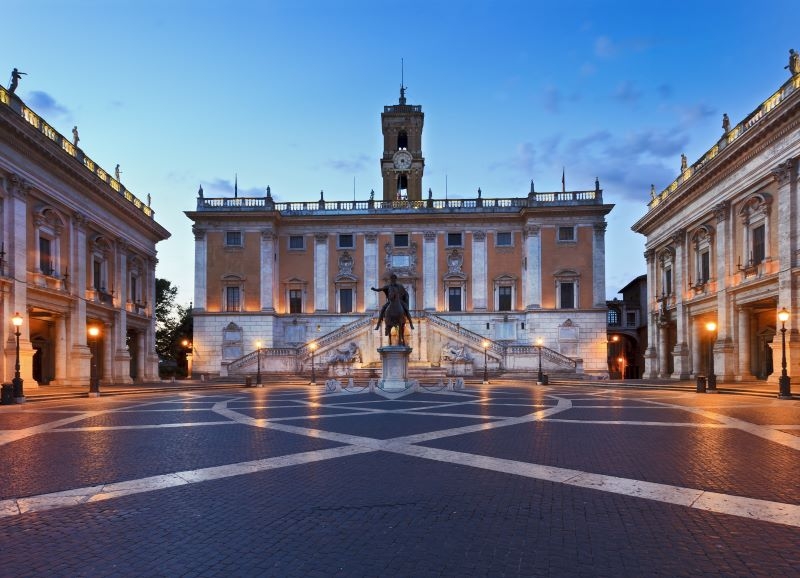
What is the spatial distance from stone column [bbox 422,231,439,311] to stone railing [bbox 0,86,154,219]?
25092 millimetres

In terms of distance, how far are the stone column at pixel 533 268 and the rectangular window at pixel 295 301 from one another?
21.5 metres

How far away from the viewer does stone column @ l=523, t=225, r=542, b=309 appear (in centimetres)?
5497

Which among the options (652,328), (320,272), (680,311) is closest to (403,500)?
(680,311)

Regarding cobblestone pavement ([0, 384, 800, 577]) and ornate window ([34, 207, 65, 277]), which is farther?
ornate window ([34, 207, 65, 277])

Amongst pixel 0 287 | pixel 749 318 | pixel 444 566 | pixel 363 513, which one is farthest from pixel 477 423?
pixel 749 318

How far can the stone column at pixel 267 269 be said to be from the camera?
55.8 m

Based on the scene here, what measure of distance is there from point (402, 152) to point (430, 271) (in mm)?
16935

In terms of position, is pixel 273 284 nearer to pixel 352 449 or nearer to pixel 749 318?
pixel 749 318

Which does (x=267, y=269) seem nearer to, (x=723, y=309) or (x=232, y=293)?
(x=232, y=293)

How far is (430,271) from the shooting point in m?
57.1

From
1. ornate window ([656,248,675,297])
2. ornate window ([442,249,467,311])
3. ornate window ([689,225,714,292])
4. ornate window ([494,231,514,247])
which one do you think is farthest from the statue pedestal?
ornate window ([494,231,514,247])

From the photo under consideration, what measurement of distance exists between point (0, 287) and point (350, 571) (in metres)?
29.5

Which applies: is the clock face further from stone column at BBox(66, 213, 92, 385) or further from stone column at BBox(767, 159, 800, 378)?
stone column at BBox(767, 159, 800, 378)

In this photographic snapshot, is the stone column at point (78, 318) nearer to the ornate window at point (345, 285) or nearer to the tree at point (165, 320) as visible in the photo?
the ornate window at point (345, 285)
